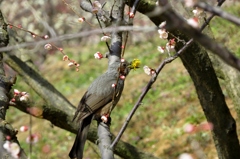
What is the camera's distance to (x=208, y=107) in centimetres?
375

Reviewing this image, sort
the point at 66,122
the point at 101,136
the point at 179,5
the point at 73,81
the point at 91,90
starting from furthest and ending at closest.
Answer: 1. the point at 73,81
2. the point at 66,122
3. the point at 179,5
4. the point at 91,90
5. the point at 101,136

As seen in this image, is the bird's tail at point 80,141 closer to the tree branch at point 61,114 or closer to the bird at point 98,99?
the bird at point 98,99

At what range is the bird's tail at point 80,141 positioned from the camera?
10.3 feet

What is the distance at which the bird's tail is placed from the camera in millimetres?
3128

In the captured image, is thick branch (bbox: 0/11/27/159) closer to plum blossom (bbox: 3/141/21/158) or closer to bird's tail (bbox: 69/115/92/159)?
plum blossom (bbox: 3/141/21/158)

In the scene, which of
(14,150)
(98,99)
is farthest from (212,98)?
(14,150)

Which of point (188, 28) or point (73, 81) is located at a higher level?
point (188, 28)

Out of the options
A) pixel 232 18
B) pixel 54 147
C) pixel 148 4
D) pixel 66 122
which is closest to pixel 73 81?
pixel 54 147

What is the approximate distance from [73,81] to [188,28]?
1170cm

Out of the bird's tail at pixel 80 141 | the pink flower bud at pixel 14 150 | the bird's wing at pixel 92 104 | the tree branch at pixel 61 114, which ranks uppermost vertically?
the pink flower bud at pixel 14 150

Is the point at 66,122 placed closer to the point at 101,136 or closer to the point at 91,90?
the point at 91,90

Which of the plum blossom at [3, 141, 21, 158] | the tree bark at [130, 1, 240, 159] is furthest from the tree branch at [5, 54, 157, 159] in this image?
the plum blossom at [3, 141, 21, 158]

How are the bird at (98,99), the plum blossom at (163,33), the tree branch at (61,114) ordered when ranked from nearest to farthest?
the plum blossom at (163,33) → the bird at (98,99) → the tree branch at (61,114)

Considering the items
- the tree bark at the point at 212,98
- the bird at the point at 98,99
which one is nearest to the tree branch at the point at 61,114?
the bird at the point at 98,99
